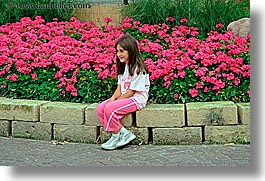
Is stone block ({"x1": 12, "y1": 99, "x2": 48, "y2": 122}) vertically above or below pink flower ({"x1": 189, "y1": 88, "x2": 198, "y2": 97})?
below

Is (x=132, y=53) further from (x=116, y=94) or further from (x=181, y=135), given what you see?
(x=181, y=135)

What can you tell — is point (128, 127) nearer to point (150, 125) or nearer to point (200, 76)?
point (150, 125)

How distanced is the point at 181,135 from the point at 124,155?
479 millimetres

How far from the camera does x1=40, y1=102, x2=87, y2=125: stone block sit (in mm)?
4102

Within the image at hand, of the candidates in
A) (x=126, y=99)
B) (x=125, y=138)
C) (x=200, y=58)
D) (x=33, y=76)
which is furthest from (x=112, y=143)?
(x=200, y=58)

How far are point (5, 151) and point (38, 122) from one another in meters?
0.38

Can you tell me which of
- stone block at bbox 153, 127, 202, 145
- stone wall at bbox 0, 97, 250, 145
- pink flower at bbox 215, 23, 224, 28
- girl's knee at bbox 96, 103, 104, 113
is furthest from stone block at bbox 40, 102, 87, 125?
pink flower at bbox 215, 23, 224, 28

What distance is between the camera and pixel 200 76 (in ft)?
14.1

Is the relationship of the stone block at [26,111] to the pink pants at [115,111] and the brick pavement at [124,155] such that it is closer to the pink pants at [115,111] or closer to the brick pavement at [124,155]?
the brick pavement at [124,155]

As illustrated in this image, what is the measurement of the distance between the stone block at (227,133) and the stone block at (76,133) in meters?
0.87

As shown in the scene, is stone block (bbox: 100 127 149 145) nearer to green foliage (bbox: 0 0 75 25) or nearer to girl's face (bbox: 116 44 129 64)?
girl's face (bbox: 116 44 129 64)

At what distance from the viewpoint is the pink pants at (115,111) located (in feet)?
12.8

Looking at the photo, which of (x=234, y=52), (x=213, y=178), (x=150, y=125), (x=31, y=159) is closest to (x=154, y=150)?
(x=150, y=125)

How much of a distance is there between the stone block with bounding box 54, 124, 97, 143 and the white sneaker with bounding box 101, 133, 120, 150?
0.19 m
